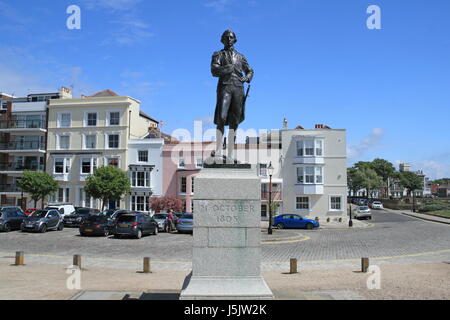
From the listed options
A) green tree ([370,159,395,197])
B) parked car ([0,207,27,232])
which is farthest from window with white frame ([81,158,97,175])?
green tree ([370,159,395,197])

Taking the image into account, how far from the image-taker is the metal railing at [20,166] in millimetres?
46469

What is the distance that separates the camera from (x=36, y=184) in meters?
39.5

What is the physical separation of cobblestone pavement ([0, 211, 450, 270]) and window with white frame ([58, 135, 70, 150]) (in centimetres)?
2136

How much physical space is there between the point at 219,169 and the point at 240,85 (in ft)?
6.42

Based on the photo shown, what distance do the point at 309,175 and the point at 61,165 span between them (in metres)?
27.8

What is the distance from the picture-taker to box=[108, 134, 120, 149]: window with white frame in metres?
44.5

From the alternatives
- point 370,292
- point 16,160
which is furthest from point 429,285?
point 16,160

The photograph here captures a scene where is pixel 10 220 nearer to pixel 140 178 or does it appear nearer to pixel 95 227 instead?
pixel 95 227

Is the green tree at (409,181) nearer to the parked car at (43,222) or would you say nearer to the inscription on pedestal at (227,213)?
the parked car at (43,222)

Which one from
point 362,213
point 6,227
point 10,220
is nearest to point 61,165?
point 10,220

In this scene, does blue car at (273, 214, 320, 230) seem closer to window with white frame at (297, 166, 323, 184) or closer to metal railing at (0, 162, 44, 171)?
window with white frame at (297, 166, 323, 184)

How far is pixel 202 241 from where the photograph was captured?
24.5 ft

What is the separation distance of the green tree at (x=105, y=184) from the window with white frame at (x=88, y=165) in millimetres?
5271

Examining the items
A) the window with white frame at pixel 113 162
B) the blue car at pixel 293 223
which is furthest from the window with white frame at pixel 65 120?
the blue car at pixel 293 223
